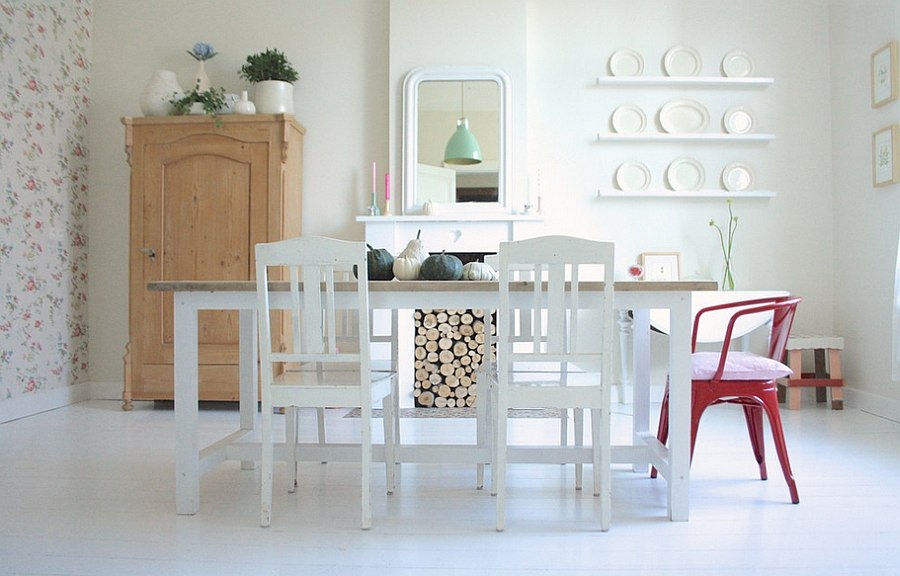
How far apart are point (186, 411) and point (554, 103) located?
3.27 meters

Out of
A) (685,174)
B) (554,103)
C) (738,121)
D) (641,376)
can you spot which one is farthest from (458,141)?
(641,376)

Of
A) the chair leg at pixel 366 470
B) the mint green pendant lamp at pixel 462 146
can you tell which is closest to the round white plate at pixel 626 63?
the mint green pendant lamp at pixel 462 146

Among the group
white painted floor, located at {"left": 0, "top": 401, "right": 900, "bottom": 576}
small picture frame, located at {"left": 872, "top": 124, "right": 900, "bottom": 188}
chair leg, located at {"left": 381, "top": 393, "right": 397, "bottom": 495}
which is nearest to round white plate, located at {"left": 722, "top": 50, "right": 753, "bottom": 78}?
small picture frame, located at {"left": 872, "top": 124, "right": 900, "bottom": 188}

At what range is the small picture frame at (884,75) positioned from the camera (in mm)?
3941

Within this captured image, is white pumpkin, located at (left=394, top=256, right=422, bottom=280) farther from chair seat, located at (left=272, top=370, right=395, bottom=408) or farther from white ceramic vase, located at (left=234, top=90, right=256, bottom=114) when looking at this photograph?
white ceramic vase, located at (left=234, top=90, right=256, bottom=114)

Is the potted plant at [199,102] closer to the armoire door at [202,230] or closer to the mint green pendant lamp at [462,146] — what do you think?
the armoire door at [202,230]

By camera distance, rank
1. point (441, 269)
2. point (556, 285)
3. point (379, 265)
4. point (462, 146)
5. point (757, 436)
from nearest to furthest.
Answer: point (556, 285), point (441, 269), point (379, 265), point (757, 436), point (462, 146)

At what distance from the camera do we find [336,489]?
262 centimetres

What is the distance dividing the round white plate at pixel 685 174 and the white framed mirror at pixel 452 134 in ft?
3.52

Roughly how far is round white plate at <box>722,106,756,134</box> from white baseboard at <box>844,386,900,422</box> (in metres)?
1.72

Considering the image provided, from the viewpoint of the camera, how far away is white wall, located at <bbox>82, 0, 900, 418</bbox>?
4645mm

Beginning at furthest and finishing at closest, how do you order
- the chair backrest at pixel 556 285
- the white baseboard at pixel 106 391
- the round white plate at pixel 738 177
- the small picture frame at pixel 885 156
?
the white baseboard at pixel 106 391 < the round white plate at pixel 738 177 < the small picture frame at pixel 885 156 < the chair backrest at pixel 556 285

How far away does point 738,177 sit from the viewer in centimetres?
471

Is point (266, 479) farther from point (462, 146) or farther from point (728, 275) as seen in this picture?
point (728, 275)
